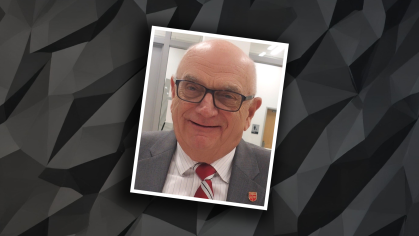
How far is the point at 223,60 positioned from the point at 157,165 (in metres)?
0.73

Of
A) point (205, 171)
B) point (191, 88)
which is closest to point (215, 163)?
point (205, 171)

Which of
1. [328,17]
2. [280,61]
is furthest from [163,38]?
[328,17]

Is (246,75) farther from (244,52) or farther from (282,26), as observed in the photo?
(282,26)

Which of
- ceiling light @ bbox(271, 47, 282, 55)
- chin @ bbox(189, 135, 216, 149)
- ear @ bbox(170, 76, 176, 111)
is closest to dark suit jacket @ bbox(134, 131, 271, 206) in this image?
chin @ bbox(189, 135, 216, 149)

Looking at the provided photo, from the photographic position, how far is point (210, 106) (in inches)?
71.2

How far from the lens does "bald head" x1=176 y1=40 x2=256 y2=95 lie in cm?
182

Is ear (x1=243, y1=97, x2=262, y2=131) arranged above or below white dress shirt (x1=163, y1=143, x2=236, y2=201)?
above

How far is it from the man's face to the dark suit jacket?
0.10m

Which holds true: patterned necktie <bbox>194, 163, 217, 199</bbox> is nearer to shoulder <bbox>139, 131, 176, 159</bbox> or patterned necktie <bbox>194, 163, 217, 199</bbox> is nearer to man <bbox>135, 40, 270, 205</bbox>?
man <bbox>135, 40, 270, 205</bbox>

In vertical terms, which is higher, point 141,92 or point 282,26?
point 282,26

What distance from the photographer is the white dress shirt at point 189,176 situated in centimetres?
185

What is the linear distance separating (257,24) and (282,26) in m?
0.16

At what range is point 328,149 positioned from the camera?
1951mm

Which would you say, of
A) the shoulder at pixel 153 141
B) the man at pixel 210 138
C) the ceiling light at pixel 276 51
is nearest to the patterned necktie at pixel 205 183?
the man at pixel 210 138
